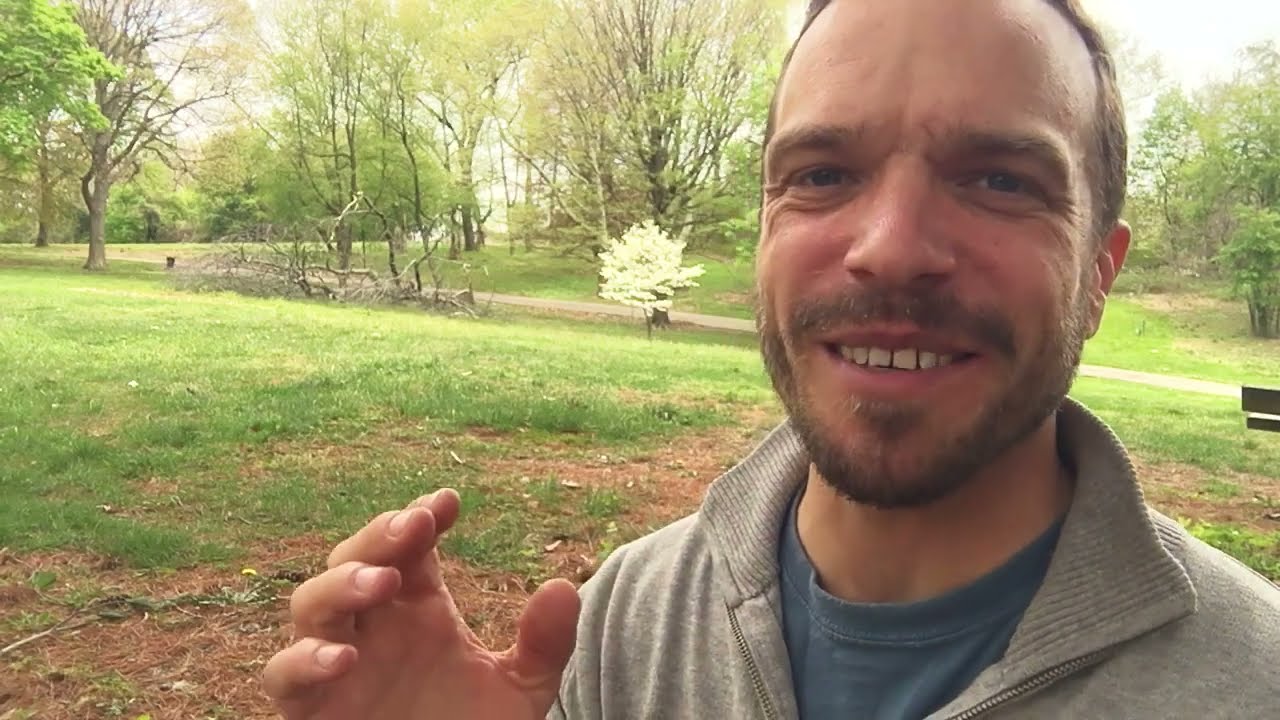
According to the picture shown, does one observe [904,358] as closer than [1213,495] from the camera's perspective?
Yes

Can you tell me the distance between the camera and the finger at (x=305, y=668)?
2.14 feet

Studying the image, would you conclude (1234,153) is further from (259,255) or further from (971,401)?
(259,255)

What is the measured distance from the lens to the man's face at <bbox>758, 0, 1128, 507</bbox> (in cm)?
77

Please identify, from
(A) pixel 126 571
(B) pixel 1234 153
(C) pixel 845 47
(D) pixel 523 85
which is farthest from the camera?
(D) pixel 523 85

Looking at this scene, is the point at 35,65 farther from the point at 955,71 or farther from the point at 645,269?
the point at 955,71

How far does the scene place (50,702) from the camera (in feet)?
8.66

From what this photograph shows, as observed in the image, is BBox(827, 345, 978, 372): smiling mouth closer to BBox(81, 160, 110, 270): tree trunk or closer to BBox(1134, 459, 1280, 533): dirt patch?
BBox(1134, 459, 1280, 533): dirt patch

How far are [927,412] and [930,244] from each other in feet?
0.44

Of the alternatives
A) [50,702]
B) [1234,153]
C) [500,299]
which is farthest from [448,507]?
[500,299]

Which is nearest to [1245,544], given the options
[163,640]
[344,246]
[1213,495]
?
[1213,495]

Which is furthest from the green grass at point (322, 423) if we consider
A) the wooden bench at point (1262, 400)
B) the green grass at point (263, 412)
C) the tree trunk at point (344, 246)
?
the tree trunk at point (344, 246)

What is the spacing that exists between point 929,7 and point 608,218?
466 inches

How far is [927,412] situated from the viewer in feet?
2.53

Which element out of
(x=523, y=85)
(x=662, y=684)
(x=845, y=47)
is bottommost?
(x=662, y=684)
